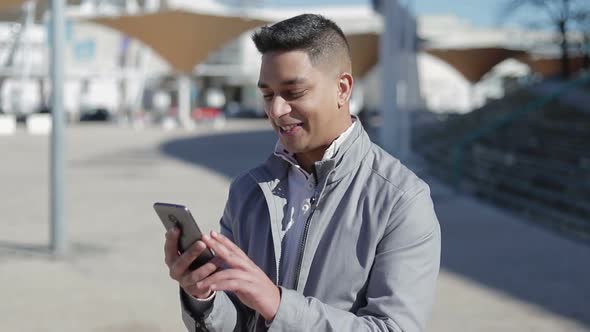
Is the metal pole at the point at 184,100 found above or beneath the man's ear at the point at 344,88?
beneath

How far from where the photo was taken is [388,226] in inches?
67.5

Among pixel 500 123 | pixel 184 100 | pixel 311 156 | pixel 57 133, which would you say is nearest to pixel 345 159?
pixel 311 156

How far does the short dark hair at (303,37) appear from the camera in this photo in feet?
5.60

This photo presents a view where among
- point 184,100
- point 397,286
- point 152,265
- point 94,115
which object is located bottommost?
point 94,115

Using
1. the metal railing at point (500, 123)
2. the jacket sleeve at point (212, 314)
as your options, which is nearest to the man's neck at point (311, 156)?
the jacket sleeve at point (212, 314)

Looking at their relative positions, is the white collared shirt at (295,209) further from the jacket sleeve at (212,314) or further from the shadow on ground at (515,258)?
the shadow on ground at (515,258)

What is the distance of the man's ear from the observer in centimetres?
178

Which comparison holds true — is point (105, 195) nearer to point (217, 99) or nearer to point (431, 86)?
point (217, 99)

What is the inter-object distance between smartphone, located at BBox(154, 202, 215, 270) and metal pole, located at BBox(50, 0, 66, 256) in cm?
673

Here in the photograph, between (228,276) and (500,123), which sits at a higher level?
(228,276)

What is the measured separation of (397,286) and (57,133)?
6949mm

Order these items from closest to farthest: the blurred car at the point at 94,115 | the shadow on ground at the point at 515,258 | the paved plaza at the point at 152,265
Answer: the paved plaza at the point at 152,265, the shadow on ground at the point at 515,258, the blurred car at the point at 94,115

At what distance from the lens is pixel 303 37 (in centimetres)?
171

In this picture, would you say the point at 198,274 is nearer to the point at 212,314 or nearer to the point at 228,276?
the point at 228,276
